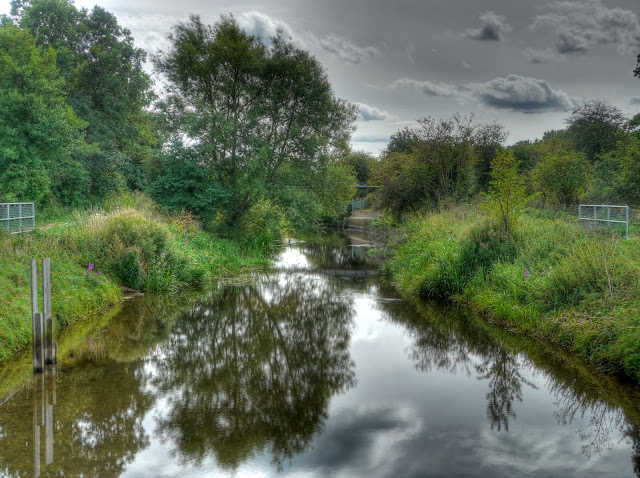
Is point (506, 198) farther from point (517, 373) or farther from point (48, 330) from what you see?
point (48, 330)

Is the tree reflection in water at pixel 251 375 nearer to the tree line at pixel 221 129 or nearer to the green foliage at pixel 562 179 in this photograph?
the tree line at pixel 221 129

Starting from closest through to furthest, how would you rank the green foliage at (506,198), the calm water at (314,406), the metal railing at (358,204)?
1. the calm water at (314,406)
2. the green foliage at (506,198)
3. the metal railing at (358,204)

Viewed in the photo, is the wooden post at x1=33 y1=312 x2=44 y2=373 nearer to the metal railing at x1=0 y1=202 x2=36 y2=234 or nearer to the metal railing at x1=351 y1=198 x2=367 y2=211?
the metal railing at x1=0 y1=202 x2=36 y2=234

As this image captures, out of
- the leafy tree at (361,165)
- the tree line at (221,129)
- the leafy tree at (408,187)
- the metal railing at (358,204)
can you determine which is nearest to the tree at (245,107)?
the tree line at (221,129)

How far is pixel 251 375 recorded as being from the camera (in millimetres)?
7156

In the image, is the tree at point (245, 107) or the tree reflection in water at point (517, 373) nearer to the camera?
the tree reflection in water at point (517, 373)

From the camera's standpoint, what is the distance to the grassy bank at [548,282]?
718 centimetres

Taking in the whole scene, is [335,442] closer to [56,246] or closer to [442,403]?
[442,403]

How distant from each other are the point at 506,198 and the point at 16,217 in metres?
12.6

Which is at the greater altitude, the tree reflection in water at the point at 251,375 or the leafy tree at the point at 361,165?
the leafy tree at the point at 361,165

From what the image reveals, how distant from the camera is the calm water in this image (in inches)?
188

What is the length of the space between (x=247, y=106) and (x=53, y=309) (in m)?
14.2

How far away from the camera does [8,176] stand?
21266 mm

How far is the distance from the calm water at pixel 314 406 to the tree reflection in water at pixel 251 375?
0.03 metres
